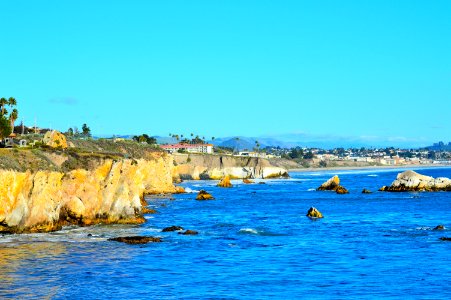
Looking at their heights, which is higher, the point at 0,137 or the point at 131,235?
the point at 0,137

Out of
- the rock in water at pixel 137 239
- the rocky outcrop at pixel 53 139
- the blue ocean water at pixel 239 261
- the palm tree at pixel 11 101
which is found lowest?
the blue ocean water at pixel 239 261

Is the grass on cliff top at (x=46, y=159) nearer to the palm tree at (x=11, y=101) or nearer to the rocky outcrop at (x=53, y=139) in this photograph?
the rocky outcrop at (x=53, y=139)

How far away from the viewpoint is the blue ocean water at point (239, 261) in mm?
39688

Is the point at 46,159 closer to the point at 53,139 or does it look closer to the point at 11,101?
the point at 53,139

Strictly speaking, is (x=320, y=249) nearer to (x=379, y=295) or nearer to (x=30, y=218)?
(x=379, y=295)

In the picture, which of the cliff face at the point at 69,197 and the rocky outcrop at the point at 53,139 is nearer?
the cliff face at the point at 69,197

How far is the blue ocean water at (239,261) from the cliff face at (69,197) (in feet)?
6.33

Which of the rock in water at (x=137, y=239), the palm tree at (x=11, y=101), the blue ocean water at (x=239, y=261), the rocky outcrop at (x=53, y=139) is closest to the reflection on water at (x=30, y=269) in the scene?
the blue ocean water at (x=239, y=261)

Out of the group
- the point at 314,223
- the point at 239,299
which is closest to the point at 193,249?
the point at 239,299

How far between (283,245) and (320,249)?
369 cm

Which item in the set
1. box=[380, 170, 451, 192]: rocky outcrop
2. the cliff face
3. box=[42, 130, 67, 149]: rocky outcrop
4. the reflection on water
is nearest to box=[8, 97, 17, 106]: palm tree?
box=[42, 130, 67, 149]: rocky outcrop

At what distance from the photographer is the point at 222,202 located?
382 ft

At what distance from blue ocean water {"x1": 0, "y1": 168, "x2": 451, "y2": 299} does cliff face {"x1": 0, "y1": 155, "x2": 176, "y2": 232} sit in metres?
1.93

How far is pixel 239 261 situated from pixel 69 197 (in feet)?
83.2
